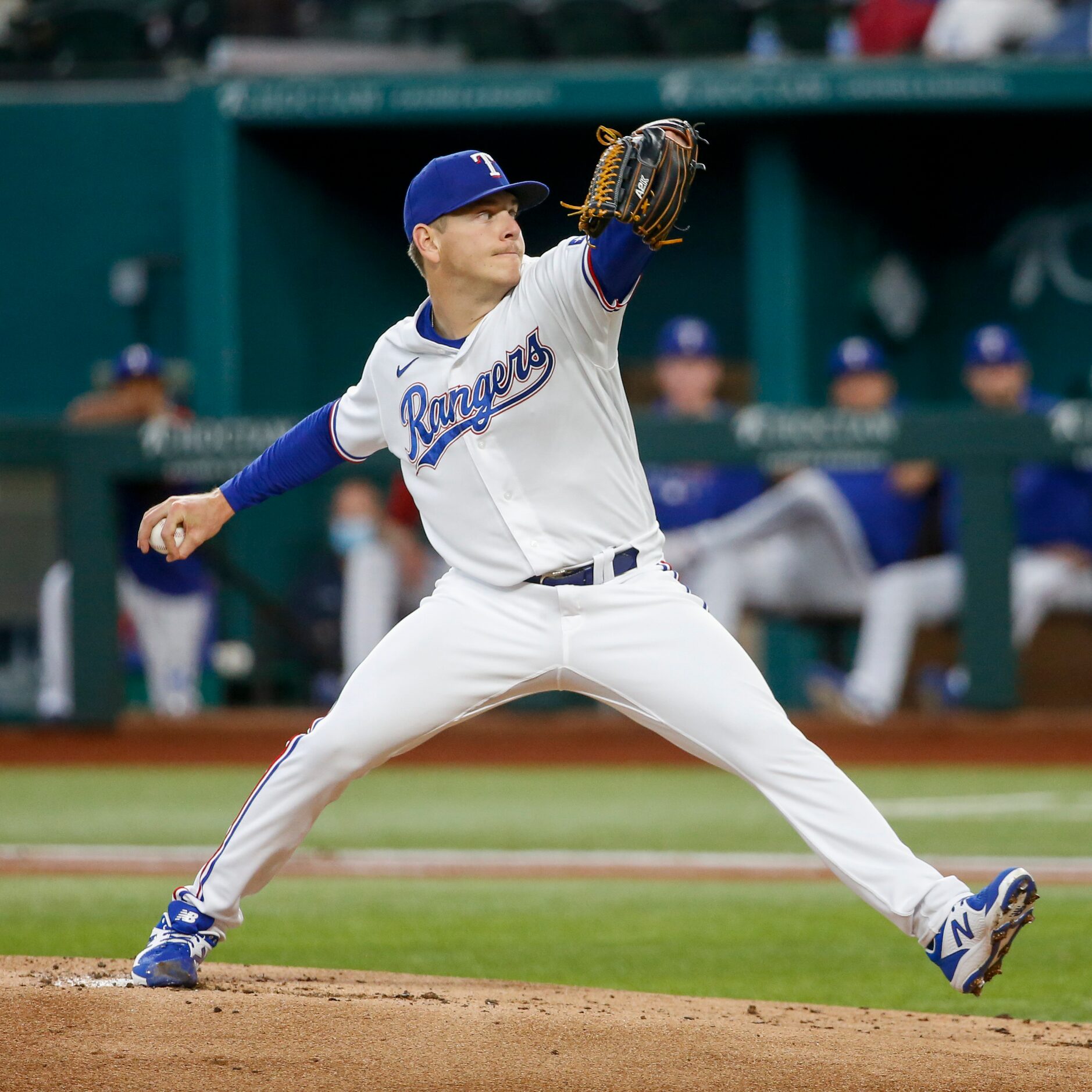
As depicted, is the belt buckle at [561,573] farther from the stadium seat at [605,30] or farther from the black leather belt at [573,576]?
the stadium seat at [605,30]

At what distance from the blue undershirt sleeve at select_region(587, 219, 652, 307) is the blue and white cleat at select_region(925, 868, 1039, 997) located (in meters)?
1.23

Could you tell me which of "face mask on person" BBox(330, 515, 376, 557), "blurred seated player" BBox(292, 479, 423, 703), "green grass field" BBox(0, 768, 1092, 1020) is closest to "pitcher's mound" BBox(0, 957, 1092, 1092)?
"green grass field" BBox(0, 768, 1092, 1020)

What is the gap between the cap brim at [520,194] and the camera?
3545mm

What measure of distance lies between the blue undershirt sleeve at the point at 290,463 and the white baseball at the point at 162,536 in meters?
0.15

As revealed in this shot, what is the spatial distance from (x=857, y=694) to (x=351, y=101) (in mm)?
5069

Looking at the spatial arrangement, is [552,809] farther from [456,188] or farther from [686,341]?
[456,188]

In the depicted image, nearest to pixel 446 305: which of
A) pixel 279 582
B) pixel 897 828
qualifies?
pixel 897 828

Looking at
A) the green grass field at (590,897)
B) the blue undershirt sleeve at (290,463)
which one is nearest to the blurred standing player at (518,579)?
the blue undershirt sleeve at (290,463)

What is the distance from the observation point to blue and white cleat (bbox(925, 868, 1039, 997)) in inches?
123

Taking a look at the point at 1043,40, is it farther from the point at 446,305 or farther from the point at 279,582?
the point at 446,305

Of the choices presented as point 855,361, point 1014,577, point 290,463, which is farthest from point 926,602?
point 290,463

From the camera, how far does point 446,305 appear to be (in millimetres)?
3615

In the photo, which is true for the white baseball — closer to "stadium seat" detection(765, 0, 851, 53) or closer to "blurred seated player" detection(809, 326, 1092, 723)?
"blurred seated player" detection(809, 326, 1092, 723)

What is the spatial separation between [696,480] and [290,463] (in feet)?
17.0
